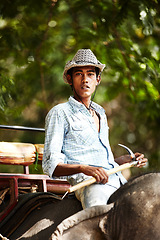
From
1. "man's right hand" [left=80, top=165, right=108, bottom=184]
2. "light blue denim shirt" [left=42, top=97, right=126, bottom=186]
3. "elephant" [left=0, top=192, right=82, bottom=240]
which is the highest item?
"light blue denim shirt" [left=42, top=97, right=126, bottom=186]

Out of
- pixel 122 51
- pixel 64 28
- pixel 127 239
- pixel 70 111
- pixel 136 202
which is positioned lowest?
pixel 127 239

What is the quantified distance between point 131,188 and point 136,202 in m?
0.11

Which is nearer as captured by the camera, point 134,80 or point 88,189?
point 88,189

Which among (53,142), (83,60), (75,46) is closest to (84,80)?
(83,60)

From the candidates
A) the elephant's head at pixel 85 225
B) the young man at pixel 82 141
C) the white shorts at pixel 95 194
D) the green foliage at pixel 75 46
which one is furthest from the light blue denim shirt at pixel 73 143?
the green foliage at pixel 75 46

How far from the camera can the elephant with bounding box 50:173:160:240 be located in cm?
235

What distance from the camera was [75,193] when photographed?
3.00 m

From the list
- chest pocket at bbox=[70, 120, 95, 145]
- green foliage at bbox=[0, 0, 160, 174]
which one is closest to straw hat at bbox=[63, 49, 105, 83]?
chest pocket at bbox=[70, 120, 95, 145]

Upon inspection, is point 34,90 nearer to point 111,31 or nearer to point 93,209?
point 111,31

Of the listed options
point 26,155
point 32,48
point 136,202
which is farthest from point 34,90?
point 136,202

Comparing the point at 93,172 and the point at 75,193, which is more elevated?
the point at 93,172

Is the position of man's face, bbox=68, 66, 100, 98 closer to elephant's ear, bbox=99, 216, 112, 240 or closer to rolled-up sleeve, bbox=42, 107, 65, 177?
rolled-up sleeve, bbox=42, 107, 65, 177

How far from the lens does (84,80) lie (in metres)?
3.32

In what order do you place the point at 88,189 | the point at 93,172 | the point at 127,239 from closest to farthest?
the point at 127,239
the point at 93,172
the point at 88,189
